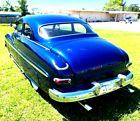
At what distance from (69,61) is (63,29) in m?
1.55

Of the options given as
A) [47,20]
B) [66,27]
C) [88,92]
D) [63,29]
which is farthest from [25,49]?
[88,92]

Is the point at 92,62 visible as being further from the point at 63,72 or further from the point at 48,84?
the point at 48,84

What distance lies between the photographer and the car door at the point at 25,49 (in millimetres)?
4504

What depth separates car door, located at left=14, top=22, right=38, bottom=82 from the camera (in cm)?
450

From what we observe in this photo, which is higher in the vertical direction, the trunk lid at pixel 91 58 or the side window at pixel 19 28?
the side window at pixel 19 28

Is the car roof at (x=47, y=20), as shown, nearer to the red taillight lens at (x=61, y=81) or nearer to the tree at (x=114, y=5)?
the red taillight lens at (x=61, y=81)

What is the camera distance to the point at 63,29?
16.6 ft

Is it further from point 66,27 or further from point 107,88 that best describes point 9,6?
point 107,88

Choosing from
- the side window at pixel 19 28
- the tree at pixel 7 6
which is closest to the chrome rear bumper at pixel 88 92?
the side window at pixel 19 28

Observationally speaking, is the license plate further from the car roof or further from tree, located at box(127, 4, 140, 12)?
tree, located at box(127, 4, 140, 12)

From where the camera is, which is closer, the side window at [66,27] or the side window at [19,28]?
the side window at [66,27]

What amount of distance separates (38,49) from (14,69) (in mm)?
2316

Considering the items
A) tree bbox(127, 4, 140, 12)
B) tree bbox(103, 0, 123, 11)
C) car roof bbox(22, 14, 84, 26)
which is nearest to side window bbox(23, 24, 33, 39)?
car roof bbox(22, 14, 84, 26)

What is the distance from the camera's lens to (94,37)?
4.88 m
